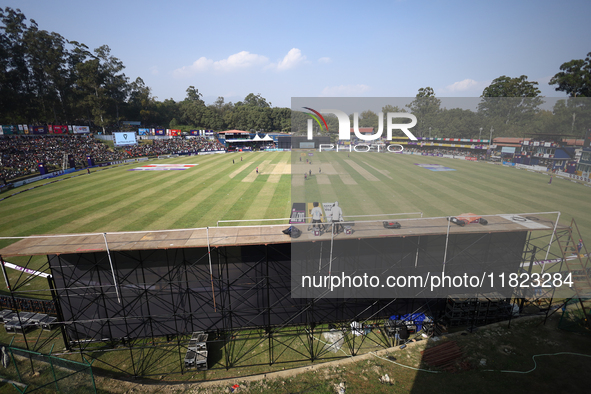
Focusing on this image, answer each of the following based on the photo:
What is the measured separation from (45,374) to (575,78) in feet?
221

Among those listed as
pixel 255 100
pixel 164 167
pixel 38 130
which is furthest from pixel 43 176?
pixel 255 100

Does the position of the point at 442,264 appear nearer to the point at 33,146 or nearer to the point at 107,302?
the point at 107,302

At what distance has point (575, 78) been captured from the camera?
4081 centimetres

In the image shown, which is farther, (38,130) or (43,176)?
(38,130)

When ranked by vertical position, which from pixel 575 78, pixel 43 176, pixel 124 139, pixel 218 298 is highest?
pixel 575 78

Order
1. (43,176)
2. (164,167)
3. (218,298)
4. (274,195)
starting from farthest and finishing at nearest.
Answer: (164,167)
(43,176)
(274,195)
(218,298)

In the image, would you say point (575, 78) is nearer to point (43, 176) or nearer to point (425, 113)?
point (425, 113)

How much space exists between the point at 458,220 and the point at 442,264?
93.0 inches

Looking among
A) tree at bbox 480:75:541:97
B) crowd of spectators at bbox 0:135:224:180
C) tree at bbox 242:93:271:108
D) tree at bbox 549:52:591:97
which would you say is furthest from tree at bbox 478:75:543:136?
tree at bbox 242:93:271:108

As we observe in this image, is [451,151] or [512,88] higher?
[512,88]

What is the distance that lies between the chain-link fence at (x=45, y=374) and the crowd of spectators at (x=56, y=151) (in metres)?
37.0

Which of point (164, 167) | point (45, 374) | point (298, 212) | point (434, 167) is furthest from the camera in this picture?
point (164, 167)

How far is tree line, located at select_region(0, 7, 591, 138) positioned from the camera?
37.4 m

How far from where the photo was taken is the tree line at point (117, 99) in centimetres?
3738
